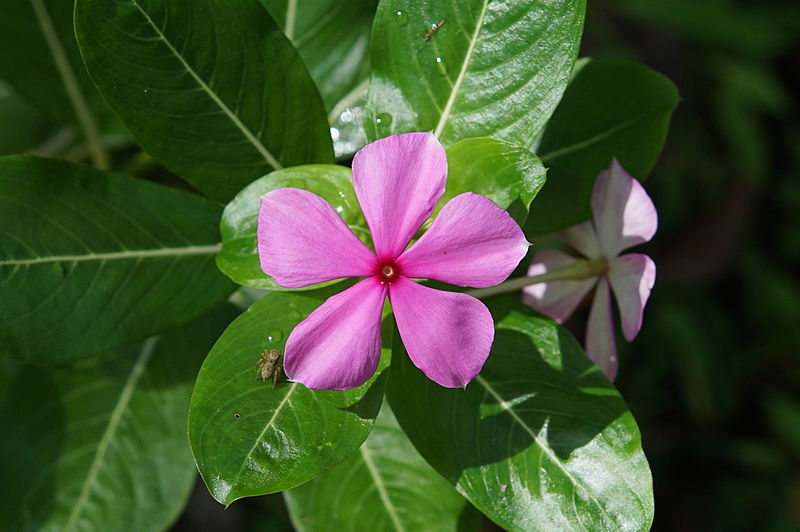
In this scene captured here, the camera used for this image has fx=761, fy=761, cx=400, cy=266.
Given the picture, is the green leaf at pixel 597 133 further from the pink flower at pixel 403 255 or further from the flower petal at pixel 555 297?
the pink flower at pixel 403 255

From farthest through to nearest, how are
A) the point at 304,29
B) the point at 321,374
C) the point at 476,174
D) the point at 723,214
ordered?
the point at 723,214
the point at 304,29
the point at 476,174
the point at 321,374

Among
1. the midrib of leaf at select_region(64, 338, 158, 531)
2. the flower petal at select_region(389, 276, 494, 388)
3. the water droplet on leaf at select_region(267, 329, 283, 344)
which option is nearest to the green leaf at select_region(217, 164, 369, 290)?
the water droplet on leaf at select_region(267, 329, 283, 344)

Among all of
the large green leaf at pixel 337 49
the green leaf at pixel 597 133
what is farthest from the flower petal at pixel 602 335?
the large green leaf at pixel 337 49

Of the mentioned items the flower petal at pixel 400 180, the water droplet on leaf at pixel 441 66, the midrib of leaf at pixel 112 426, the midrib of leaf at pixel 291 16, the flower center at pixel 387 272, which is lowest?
the midrib of leaf at pixel 112 426

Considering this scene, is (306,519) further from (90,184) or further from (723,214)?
(723,214)

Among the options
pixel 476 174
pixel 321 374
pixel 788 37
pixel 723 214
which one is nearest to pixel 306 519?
pixel 321 374

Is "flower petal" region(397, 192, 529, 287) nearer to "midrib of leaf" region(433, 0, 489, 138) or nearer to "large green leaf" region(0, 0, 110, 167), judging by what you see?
"midrib of leaf" region(433, 0, 489, 138)

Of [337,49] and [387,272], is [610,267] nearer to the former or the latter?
[387,272]
